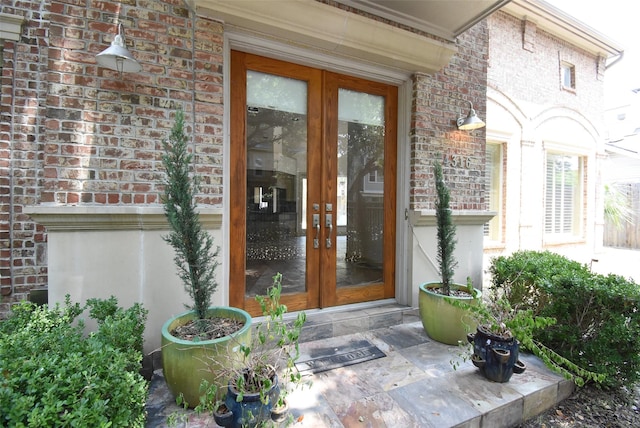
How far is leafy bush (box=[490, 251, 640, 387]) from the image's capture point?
223 centimetres

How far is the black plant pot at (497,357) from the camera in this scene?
7.20ft

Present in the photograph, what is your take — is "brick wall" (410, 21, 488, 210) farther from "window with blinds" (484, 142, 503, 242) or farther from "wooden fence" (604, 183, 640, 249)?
"wooden fence" (604, 183, 640, 249)

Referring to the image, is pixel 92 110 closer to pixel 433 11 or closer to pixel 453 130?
pixel 433 11

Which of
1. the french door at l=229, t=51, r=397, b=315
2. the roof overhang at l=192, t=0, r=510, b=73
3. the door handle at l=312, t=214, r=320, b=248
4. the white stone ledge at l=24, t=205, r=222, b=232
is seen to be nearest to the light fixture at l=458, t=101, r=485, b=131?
the roof overhang at l=192, t=0, r=510, b=73

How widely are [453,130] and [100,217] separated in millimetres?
3793

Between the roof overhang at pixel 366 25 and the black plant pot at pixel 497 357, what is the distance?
287 cm

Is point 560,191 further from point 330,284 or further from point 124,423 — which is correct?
point 124,423

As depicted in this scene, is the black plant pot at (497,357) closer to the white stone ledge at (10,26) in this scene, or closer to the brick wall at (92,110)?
the brick wall at (92,110)

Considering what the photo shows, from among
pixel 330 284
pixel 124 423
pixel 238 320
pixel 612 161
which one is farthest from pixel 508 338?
pixel 612 161

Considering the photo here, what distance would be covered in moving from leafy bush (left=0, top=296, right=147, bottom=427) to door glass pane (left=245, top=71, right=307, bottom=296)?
140cm

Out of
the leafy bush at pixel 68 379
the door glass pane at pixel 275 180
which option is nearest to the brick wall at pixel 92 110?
the door glass pane at pixel 275 180

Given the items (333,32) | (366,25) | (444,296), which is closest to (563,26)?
(366,25)

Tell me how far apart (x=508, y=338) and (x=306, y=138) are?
2541 mm

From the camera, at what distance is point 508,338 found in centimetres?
221
